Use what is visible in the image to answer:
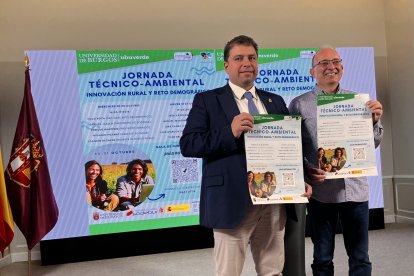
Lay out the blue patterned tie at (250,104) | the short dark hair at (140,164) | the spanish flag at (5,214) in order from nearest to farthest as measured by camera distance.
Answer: the blue patterned tie at (250,104)
the spanish flag at (5,214)
the short dark hair at (140,164)

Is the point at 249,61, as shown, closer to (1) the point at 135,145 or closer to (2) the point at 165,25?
(1) the point at 135,145

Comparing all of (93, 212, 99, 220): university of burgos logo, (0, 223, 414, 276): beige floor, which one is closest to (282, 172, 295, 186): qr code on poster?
(0, 223, 414, 276): beige floor

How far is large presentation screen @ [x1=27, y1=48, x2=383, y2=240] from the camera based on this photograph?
4.55 meters

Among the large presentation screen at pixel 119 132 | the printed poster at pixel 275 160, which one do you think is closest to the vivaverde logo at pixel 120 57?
the large presentation screen at pixel 119 132

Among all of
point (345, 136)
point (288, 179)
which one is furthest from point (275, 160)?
point (345, 136)

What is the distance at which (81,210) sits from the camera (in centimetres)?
457

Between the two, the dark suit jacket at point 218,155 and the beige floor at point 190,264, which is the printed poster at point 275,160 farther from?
the beige floor at point 190,264

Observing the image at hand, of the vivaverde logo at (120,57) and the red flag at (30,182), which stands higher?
the vivaverde logo at (120,57)

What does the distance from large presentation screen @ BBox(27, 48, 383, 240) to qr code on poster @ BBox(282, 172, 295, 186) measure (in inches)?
116

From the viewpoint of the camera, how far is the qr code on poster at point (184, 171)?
484cm

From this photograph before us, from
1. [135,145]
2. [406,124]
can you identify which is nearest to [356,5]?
[406,124]

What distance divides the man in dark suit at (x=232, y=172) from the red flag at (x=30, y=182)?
259 centimetres

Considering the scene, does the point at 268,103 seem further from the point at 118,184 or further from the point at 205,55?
the point at 205,55

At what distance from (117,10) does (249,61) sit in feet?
11.9
